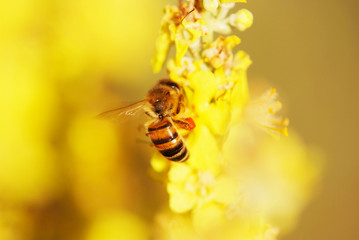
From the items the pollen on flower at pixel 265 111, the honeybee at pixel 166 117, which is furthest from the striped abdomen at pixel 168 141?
the pollen on flower at pixel 265 111

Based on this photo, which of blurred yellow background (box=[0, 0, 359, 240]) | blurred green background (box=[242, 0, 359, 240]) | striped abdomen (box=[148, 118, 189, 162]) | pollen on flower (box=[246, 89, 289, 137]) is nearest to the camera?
striped abdomen (box=[148, 118, 189, 162])

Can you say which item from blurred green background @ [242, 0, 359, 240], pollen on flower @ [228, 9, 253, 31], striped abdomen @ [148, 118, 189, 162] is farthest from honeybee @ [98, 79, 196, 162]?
blurred green background @ [242, 0, 359, 240]

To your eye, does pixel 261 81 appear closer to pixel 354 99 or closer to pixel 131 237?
pixel 354 99

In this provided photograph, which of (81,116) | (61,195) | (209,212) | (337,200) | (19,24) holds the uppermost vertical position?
(19,24)

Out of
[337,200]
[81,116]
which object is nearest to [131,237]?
[81,116]

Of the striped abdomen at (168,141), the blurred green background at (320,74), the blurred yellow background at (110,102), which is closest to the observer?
the striped abdomen at (168,141)

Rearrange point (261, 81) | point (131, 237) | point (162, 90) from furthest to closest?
point (261, 81) → point (131, 237) → point (162, 90)

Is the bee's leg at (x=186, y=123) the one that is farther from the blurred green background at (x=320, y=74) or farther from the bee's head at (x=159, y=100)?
the blurred green background at (x=320, y=74)

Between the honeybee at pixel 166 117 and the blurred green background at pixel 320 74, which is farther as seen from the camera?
the blurred green background at pixel 320 74

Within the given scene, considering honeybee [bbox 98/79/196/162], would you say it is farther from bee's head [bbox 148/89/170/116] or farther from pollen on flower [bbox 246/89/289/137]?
pollen on flower [bbox 246/89/289/137]
